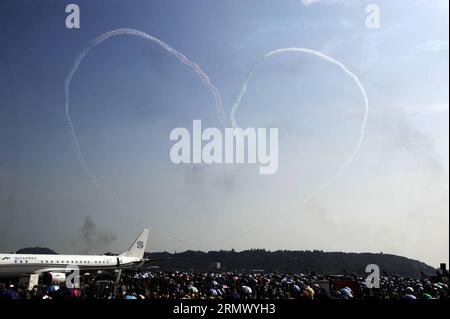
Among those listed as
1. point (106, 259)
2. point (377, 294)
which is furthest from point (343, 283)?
point (106, 259)

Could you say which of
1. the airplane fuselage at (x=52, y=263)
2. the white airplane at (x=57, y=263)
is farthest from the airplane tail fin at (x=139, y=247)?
the airplane fuselage at (x=52, y=263)

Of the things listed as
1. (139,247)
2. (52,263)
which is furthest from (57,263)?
(139,247)

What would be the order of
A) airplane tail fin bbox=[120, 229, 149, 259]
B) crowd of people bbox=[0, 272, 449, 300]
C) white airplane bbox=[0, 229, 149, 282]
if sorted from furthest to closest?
airplane tail fin bbox=[120, 229, 149, 259] → white airplane bbox=[0, 229, 149, 282] → crowd of people bbox=[0, 272, 449, 300]

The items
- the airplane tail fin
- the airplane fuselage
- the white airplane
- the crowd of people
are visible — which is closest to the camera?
the crowd of people

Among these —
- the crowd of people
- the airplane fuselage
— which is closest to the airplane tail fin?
the airplane fuselage

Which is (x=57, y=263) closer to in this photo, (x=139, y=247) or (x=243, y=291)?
(x=139, y=247)

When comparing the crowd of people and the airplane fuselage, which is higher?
the crowd of people

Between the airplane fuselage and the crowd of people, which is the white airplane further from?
the crowd of people
